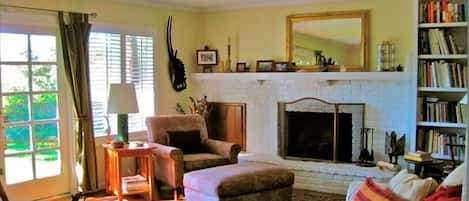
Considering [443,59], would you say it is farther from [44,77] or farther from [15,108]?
[15,108]

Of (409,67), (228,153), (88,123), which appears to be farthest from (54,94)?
(409,67)

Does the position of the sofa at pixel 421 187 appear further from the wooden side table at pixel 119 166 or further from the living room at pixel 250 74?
the wooden side table at pixel 119 166

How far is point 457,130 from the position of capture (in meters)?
5.12

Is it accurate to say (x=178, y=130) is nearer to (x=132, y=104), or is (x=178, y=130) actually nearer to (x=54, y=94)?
(x=132, y=104)

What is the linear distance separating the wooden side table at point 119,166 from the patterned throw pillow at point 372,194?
2.60 m

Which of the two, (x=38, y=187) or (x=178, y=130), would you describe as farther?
(x=178, y=130)

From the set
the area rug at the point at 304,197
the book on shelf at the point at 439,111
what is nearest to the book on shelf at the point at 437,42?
the book on shelf at the point at 439,111

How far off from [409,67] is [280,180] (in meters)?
2.04

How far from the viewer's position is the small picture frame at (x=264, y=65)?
20.2 ft

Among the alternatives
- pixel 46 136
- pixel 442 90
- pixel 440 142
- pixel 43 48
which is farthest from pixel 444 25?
pixel 46 136

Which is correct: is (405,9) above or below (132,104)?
above

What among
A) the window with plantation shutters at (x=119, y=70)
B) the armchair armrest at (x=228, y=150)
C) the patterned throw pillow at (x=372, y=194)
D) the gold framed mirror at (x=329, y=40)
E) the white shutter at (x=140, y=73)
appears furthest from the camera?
the white shutter at (x=140, y=73)

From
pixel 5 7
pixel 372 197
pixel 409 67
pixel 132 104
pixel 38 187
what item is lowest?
pixel 38 187

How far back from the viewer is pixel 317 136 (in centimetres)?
597
